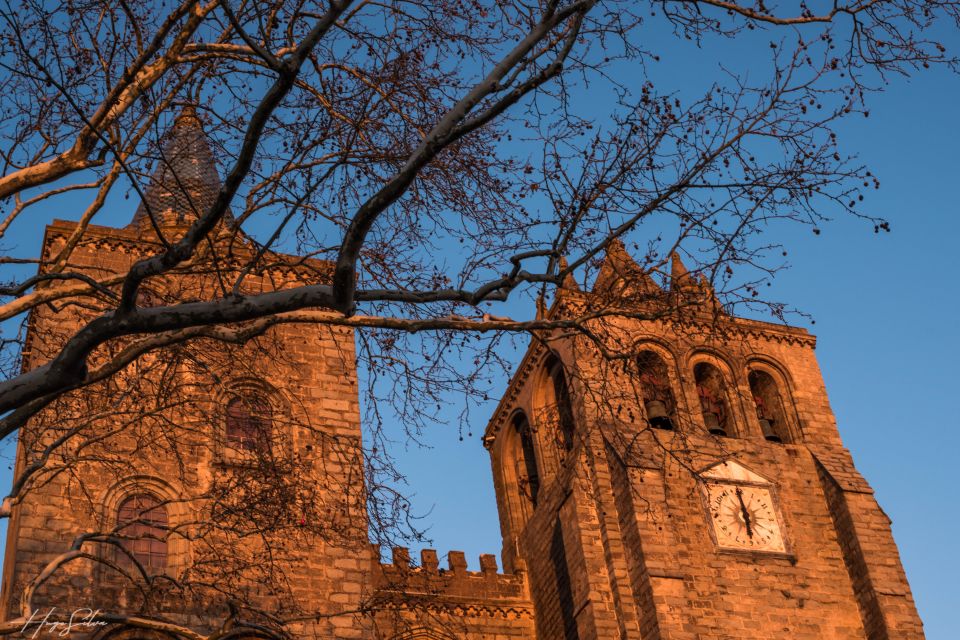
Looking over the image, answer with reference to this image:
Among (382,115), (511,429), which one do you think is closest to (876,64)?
(382,115)

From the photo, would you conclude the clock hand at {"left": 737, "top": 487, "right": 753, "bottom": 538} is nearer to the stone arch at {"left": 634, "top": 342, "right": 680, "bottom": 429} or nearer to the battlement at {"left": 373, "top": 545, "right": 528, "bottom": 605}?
the stone arch at {"left": 634, "top": 342, "right": 680, "bottom": 429}

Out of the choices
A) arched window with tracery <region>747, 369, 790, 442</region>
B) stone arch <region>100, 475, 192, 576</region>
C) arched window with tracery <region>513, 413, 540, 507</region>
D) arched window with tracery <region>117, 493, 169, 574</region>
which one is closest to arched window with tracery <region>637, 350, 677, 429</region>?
arched window with tracery <region>747, 369, 790, 442</region>

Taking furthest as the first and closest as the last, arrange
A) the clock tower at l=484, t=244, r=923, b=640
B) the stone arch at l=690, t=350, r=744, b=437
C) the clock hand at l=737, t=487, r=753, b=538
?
the stone arch at l=690, t=350, r=744, b=437 < the clock hand at l=737, t=487, r=753, b=538 < the clock tower at l=484, t=244, r=923, b=640

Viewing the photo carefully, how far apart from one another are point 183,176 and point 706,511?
47.8 ft

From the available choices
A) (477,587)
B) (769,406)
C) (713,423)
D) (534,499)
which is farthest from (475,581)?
(769,406)

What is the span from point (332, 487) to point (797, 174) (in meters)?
9.77

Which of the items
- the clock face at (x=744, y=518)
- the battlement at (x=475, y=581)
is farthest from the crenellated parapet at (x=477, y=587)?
the clock face at (x=744, y=518)

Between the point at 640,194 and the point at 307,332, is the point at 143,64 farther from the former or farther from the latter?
the point at 307,332

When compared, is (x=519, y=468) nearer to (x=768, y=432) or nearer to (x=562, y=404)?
(x=562, y=404)

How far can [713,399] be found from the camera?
3170 centimetres

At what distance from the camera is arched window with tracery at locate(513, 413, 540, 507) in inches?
1294

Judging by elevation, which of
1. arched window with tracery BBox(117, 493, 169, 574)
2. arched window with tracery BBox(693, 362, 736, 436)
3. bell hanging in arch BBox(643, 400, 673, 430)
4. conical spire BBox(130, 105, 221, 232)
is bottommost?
arched window with tracery BBox(117, 493, 169, 574)

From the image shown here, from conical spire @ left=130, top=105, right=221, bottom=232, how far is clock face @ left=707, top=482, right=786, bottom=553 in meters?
12.3

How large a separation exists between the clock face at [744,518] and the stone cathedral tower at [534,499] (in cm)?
5
